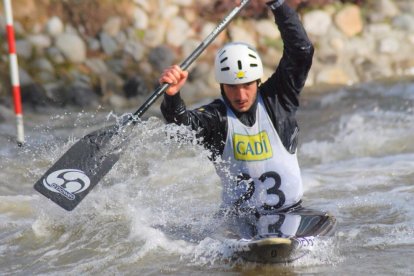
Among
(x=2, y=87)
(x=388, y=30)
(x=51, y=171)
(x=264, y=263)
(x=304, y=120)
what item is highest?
(x=388, y=30)

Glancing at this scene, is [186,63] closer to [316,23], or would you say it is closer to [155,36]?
[155,36]

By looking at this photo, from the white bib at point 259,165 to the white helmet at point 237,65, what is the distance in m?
0.21

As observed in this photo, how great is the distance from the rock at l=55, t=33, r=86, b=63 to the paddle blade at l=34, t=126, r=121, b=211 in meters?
6.22

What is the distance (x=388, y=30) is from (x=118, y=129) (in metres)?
8.57

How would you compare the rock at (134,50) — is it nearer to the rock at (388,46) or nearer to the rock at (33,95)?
the rock at (33,95)

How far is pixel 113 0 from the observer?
12281mm

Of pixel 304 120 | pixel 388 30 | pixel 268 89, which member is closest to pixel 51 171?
pixel 268 89

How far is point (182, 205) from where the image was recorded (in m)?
6.73

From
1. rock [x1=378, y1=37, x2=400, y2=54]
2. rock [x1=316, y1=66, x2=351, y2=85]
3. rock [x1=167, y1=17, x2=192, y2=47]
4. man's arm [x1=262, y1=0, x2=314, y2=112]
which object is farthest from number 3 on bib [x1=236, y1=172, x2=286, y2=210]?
rock [x1=378, y1=37, x2=400, y2=54]

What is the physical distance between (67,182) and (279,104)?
1.53 metres

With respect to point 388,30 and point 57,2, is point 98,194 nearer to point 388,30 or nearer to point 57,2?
point 57,2

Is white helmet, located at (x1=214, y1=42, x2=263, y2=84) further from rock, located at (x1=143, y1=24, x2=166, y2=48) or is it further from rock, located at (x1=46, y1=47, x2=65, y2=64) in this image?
rock, located at (x1=143, y1=24, x2=166, y2=48)

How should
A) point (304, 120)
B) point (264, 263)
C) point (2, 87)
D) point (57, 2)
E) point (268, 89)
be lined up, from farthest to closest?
1. point (57, 2)
2. point (2, 87)
3. point (304, 120)
4. point (268, 89)
5. point (264, 263)

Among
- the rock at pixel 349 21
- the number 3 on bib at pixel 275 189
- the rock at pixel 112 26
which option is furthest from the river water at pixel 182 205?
the rock at pixel 349 21
